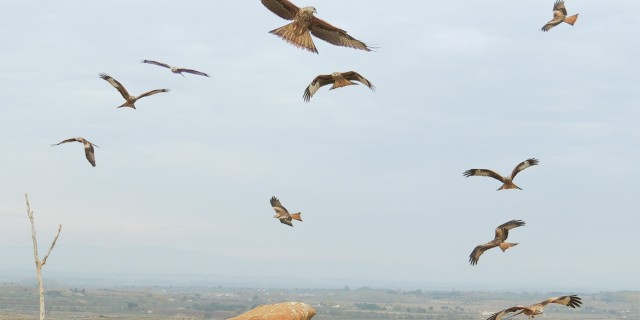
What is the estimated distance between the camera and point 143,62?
65.4ft

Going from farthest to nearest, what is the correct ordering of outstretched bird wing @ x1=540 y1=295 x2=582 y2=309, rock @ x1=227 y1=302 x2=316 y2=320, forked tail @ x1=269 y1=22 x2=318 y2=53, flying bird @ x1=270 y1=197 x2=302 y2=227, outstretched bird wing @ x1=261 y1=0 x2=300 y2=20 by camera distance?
flying bird @ x1=270 y1=197 x2=302 y2=227
rock @ x1=227 y1=302 x2=316 y2=320
outstretched bird wing @ x1=261 y1=0 x2=300 y2=20
forked tail @ x1=269 y1=22 x2=318 y2=53
outstretched bird wing @ x1=540 y1=295 x2=582 y2=309

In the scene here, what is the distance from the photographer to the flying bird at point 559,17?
26312 mm

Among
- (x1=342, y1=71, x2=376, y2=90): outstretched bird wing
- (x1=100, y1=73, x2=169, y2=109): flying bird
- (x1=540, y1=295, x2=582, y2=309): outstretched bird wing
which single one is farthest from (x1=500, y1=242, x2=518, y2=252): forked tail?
(x1=100, y1=73, x2=169, y2=109): flying bird

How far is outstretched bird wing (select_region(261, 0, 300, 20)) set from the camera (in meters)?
21.4

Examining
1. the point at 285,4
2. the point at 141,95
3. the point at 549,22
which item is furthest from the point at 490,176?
the point at 141,95

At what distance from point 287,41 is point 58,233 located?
942 cm

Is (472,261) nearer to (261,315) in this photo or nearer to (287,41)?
(261,315)

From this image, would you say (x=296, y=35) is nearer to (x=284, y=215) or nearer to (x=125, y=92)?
(x=125, y=92)

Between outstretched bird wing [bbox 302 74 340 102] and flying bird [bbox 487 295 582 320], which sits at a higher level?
outstretched bird wing [bbox 302 74 340 102]

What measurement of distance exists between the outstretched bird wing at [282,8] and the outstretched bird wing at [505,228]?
8882mm

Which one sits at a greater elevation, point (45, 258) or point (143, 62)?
point (143, 62)

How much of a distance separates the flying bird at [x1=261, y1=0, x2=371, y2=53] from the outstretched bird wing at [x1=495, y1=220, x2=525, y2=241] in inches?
267

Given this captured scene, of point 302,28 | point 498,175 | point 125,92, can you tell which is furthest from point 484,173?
point 125,92

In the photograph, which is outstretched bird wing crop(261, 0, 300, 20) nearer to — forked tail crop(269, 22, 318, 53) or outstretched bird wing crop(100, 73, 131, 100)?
forked tail crop(269, 22, 318, 53)
